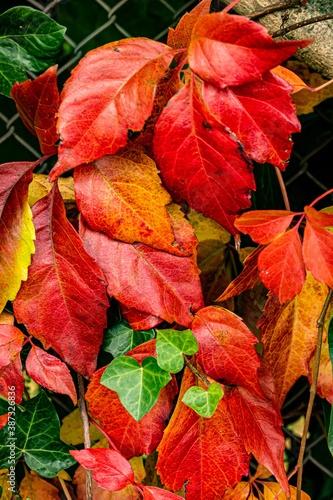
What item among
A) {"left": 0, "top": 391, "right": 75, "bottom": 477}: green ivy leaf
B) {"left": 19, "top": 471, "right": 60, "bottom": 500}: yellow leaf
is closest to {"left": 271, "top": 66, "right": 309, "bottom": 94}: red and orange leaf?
{"left": 0, "top": 391, "right": 75, "bottom": 477}: green ivy leaf

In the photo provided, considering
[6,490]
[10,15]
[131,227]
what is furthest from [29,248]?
[6,490]

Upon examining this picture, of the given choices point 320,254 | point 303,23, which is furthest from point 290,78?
point 320,254

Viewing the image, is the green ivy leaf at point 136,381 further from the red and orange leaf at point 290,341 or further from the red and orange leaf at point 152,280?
the red and orange leaf at point 290,341

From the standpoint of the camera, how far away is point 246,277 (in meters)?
0.49

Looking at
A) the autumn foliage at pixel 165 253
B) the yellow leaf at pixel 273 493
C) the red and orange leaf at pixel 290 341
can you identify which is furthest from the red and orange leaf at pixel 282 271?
the yellow leaf at pixel 273 493

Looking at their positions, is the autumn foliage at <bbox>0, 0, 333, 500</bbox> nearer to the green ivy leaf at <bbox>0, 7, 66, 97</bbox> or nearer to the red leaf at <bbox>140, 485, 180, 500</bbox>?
the red leaf at <bbox>140, 485, 180, 500</bbox>

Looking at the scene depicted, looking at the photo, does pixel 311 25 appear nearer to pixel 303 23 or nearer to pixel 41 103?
pixel 303 23

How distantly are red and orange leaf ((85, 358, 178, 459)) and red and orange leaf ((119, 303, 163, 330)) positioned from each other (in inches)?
1.3

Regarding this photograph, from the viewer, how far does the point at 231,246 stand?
0.69 meters

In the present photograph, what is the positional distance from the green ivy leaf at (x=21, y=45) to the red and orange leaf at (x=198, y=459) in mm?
501

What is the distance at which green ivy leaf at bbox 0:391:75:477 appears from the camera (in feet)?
1.86

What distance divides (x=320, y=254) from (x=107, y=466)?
0.35 meters

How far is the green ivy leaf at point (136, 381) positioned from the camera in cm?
44

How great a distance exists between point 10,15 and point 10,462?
0.63 metres
